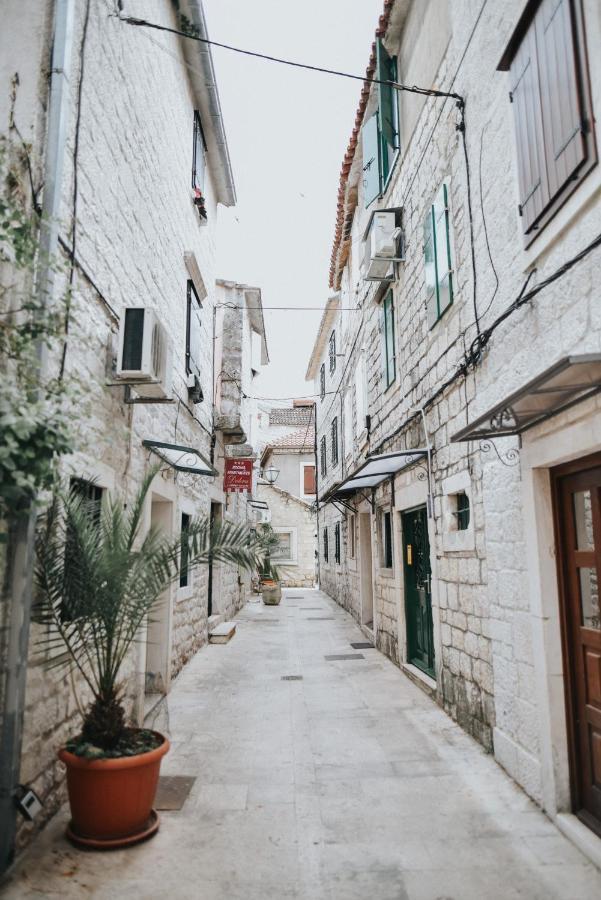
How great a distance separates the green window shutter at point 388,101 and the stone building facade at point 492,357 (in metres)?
0.03

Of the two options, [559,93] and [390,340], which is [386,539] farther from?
[559,93]

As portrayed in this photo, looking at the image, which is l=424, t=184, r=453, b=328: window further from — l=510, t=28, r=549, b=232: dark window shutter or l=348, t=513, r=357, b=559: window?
l=348, t=513, r=357, b=559: window

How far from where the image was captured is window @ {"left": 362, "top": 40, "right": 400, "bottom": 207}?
7.46 meters

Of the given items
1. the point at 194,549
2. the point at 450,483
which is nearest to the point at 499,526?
the point at 450,483

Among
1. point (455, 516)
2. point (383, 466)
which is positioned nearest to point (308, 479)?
point (383, 466)

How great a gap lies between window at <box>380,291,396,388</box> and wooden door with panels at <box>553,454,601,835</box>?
15.9ft

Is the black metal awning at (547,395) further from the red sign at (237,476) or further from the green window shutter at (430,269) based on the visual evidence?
the red sign at (237,476)

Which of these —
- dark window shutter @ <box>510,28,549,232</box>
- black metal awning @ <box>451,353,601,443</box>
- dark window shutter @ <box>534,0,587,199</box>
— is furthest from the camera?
dark window shutter @ <box>510,28,549,232</box>

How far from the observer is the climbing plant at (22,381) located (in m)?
2.43

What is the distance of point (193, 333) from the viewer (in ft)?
29.1

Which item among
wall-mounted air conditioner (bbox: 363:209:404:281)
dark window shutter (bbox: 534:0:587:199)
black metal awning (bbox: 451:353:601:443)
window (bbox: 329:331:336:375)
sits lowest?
black metal awning (bbox: 451:353:601:443)

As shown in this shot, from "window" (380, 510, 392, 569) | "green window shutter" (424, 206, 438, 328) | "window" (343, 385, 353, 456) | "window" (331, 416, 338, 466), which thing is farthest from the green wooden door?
"window" (331, 416, 338, 466)

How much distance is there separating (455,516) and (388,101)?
5.44 metres

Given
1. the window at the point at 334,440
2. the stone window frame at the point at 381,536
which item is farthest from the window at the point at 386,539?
the window at the point at 334,440
